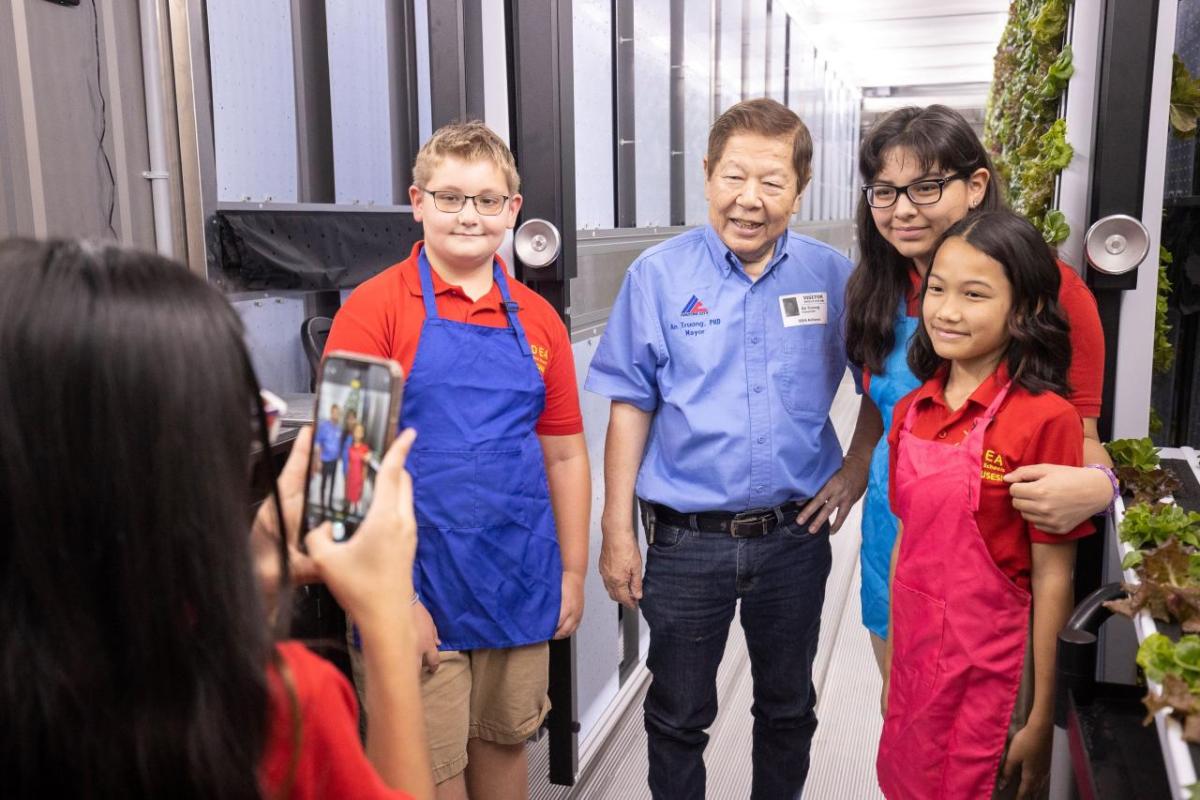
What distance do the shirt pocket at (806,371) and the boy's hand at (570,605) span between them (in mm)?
552

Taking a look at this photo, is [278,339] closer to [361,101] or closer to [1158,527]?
[361,101]

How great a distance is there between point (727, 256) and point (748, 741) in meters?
1.62

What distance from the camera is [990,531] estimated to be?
1.57 metres

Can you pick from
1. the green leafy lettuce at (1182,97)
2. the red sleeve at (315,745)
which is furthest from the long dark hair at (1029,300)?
the red sleeve at (315,745)

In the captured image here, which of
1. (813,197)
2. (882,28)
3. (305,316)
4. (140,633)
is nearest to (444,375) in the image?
(140,633)

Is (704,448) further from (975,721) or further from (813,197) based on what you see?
(813,197)

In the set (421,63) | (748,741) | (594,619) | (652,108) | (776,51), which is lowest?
(748,741)

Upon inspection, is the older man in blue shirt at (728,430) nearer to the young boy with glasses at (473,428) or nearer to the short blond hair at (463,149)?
the young boy with glasses at (473,428)

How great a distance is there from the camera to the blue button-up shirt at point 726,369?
1957mm

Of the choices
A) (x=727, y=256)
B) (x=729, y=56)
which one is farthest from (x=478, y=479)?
(x=729, y=56)

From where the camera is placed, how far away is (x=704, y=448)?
6.44ft

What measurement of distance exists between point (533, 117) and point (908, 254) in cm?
83

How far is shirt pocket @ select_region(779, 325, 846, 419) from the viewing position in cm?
198

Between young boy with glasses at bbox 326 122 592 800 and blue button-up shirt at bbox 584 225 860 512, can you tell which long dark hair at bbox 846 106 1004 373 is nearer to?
blue button-up shirt at bbox 584 225 860 512
